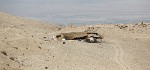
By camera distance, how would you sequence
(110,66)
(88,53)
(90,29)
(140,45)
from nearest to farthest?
1. (110,66)
2. (88,53)
3. (140,45)
4. (90,29)

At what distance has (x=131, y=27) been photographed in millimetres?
48281

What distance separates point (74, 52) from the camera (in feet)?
113

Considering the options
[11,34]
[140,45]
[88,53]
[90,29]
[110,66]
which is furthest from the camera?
[90,29]

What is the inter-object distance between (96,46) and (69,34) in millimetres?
4532

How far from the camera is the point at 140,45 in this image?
40.2 meters

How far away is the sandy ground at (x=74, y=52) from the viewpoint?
30.2m

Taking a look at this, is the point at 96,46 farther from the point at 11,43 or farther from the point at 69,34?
the point at 11,43

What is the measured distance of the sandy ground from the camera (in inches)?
1190

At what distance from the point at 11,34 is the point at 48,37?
4.30m

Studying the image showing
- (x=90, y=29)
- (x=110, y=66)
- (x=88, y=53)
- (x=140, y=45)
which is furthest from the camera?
(x=90, y=29)

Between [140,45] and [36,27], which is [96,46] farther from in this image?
[36,27]

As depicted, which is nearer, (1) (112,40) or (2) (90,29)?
(1) (112,40)

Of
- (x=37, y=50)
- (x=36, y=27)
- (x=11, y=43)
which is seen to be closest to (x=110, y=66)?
(x=37, y=50)

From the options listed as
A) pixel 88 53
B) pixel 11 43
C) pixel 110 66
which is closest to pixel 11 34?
pixel 11 43
